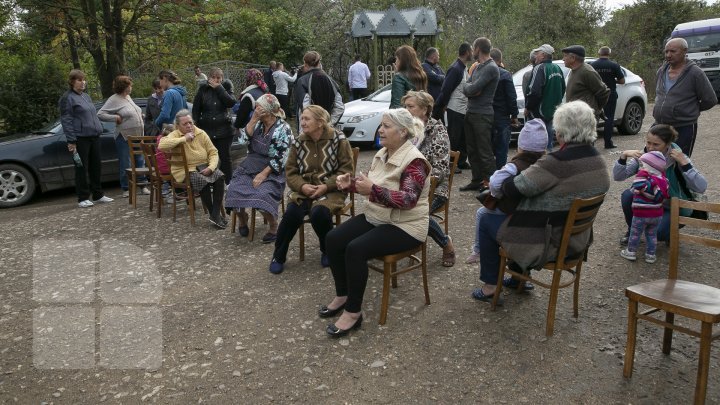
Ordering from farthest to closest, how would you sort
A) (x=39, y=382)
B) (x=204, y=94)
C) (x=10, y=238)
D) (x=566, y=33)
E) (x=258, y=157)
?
(x=566, y=33)
(x=204, y=94)
(x=10, y=238)
(x=258, y=157)
(x=39, y=382)

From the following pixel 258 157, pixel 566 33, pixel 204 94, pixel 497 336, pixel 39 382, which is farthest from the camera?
pixel 566 33

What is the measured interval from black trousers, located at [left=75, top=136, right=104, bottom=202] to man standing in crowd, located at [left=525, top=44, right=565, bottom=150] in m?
5.91

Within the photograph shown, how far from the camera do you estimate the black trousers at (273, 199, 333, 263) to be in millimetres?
4695

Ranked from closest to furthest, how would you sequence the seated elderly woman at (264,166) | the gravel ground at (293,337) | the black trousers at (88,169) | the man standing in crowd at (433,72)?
the gravel ground at (293,337), the seated elderly woman at (264,166), the black trousers at (88,169), the man standing in crowd at (433,72)

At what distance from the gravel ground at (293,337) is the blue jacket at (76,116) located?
2.10 meters

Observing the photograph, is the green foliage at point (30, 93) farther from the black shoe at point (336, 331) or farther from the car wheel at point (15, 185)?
the black shoe at point (336, 331)

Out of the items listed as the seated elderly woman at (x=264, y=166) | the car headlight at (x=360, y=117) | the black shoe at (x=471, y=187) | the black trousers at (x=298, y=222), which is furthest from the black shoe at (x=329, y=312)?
the car headlight at (x=360, y=117)

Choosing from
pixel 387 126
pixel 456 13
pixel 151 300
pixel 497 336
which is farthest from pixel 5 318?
pixel 456 13

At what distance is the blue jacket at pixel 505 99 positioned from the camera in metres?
7.52

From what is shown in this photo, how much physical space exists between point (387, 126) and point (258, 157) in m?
2.24

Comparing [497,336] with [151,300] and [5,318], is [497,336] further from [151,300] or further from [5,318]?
[5,318]

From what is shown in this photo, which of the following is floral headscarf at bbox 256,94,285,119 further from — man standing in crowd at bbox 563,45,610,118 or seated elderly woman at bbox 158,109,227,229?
man standing in crowd at bbox 563,45,610,118

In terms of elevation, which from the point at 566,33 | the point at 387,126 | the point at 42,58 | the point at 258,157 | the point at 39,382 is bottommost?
the point at 39,382

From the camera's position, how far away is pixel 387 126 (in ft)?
12.8
